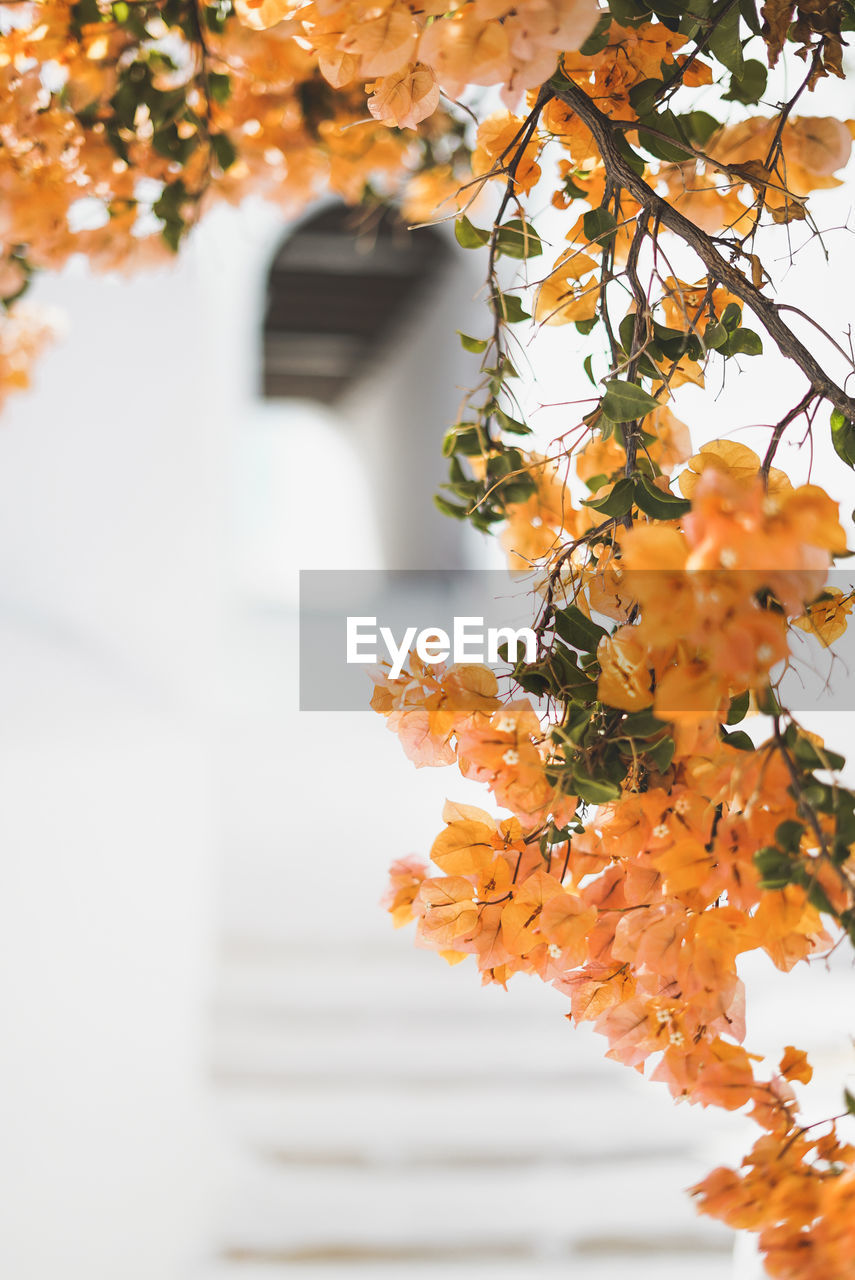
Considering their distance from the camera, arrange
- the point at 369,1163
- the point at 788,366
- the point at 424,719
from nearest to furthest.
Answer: the point at 424,719 < the point at 788,366 < the point at 369,1163

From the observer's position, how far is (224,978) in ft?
9.45

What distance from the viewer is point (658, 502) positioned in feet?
1.42

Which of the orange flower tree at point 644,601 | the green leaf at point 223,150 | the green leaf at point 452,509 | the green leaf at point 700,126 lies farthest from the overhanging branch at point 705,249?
the green leaf at point 223,150

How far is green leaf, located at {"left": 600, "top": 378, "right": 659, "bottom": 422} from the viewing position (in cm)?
43

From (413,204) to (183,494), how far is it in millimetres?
2334

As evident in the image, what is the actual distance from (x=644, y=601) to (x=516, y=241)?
355 mm

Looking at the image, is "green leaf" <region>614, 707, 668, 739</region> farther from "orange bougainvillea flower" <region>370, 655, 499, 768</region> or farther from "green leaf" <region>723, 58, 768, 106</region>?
"green leaf" <region>723, 58, 768, 106</region>

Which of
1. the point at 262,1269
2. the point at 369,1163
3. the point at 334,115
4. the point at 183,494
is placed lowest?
the point at 262,1269

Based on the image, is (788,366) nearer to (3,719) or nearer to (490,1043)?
(490,1043)

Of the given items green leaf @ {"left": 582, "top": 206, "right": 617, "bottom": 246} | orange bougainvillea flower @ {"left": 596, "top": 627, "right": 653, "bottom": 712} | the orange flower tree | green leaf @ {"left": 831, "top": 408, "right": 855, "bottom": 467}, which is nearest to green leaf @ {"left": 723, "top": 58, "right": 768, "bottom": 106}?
the orange flower tree

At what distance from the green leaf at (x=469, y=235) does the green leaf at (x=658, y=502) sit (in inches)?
7.8

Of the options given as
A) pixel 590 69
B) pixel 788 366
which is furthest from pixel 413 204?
pixel 590 69

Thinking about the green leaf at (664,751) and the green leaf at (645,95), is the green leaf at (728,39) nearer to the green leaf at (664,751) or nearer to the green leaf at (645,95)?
the green leaf at (645,95)

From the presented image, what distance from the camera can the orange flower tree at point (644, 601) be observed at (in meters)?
0.33
